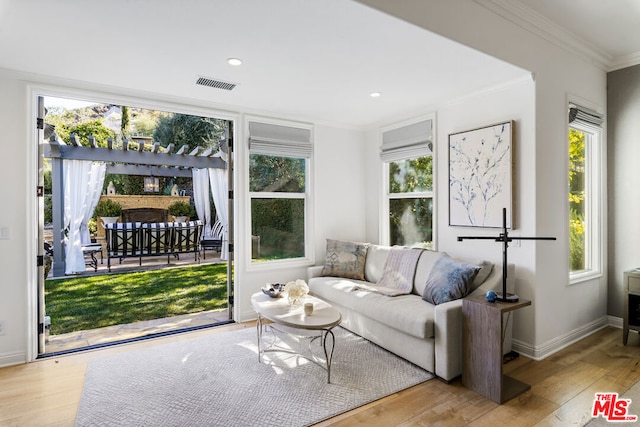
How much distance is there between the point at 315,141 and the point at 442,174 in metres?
1.71

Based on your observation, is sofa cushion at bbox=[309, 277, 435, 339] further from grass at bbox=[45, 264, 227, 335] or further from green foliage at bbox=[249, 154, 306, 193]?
grass at bbox=[45, 264, 227, 335]

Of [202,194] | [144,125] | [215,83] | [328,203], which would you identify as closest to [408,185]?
[328,203]

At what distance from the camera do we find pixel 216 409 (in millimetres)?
2197

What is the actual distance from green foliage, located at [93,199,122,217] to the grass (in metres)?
2.71

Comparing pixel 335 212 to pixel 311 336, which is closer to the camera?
pixel 311 336

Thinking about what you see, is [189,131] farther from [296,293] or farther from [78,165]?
[296,293]

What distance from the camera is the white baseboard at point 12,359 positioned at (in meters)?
2.87

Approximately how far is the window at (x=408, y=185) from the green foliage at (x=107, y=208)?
7023 mm

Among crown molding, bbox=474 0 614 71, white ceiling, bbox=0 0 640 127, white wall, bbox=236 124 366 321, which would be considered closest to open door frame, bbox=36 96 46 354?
white ceiling, bbox=0 0 640 127

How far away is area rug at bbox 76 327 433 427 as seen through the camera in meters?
2.13

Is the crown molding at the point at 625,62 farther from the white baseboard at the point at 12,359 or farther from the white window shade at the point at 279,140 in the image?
the white baseboard at the point at 12,359

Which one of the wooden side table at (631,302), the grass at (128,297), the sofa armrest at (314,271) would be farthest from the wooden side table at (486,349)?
the grass at (128,297)

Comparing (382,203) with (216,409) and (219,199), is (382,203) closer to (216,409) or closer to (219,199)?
(216,409)

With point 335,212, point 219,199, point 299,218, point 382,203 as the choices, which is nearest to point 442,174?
point 382,203
